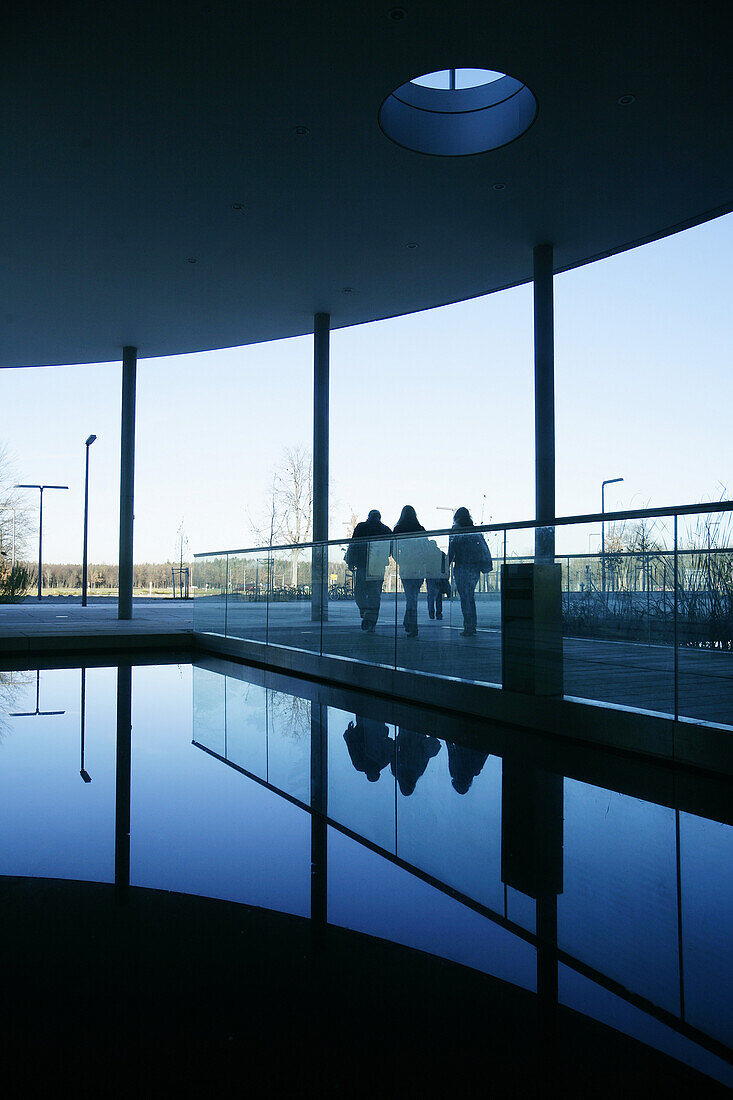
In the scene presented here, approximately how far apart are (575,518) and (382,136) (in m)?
4.41

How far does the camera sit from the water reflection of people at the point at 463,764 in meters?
3.69

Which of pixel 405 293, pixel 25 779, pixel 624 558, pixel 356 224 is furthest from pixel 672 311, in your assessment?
pixel 25 779

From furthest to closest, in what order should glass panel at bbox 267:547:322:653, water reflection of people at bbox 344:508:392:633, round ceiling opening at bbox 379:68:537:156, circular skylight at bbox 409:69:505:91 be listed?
glass panel at bbox 267:547:322:653 → circular skylight at bbox 409:69:505:91 → round ceiling opening at bbox 379:68:537:156 → water reflection of people at bbox 344:508:392:633

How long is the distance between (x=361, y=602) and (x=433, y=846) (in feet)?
14.4

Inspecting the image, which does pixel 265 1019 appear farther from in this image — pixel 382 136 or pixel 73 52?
pixel 382 136

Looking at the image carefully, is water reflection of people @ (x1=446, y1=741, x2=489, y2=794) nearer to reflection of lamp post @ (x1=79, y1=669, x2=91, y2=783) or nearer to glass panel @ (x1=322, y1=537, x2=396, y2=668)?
reflection of lamp post @ (x1=79, y1=669, x2=91, y2=783)

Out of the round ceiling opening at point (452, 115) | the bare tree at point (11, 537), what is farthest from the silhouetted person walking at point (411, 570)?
the bare tree at point (11, 537)

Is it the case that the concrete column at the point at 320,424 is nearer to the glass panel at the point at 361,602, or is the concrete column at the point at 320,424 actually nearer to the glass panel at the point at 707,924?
the glass panel at the point at 361,602

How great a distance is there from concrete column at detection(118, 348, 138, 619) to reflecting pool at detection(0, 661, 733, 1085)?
9.94m

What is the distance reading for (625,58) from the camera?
20.1ft

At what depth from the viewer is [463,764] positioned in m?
4.09

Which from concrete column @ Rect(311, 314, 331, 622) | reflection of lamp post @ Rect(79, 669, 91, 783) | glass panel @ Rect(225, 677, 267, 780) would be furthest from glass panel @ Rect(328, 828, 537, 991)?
concrete column @ Rect(311, 314, 331, 622)

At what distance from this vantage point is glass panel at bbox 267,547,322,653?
8.01 m

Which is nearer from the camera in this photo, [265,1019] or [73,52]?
[265,1019]
